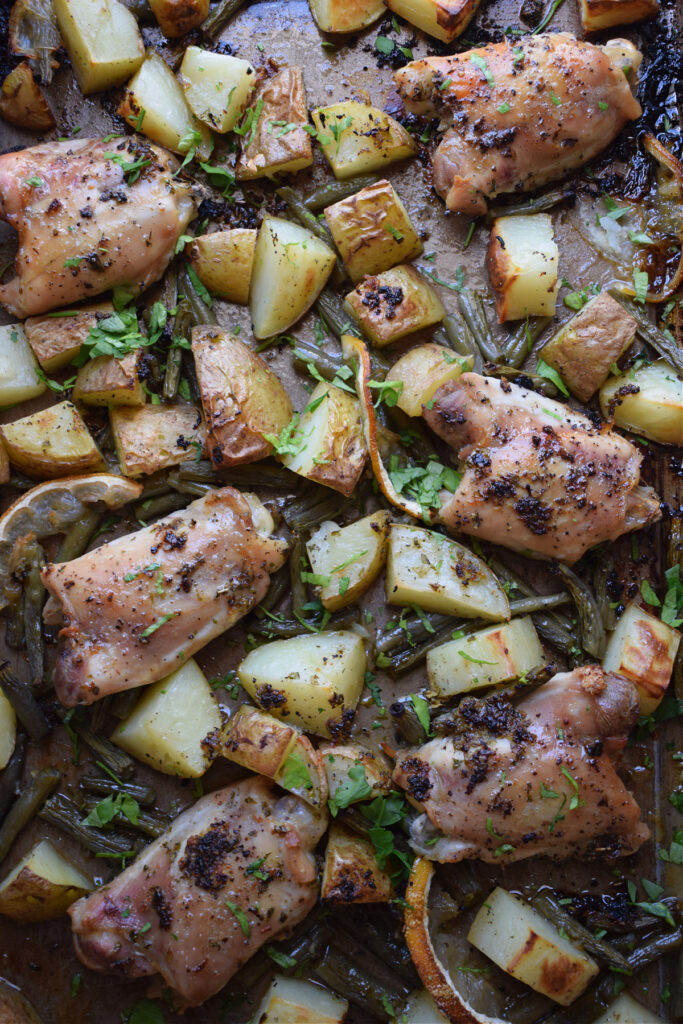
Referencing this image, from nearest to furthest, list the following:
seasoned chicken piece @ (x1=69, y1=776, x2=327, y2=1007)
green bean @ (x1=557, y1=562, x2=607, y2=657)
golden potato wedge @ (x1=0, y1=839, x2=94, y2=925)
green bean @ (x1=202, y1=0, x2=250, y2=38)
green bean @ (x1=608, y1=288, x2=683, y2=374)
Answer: seasoned chicken piece @ (x1=69, y1=776, x2=327, y2=1007), golden potato wedge @ (x1=0, y1=839, x2=94, y2=925), green bean @ (x1=557, y1=562, x2=607, y2=657), green bean @ (x1=608, y1=288, x2=683, y2=374), green bean @ (x1=202, y1=0, x2=250, y2=38)

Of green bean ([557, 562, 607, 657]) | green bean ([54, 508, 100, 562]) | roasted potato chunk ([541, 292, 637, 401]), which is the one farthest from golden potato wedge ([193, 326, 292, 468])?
green bean ([557, 562, 607, 657])

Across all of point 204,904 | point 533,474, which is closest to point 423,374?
point 533,474

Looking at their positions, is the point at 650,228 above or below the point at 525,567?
above

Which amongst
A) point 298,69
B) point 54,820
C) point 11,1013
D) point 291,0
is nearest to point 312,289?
point 298,69

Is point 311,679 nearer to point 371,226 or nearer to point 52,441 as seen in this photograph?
point 52,441

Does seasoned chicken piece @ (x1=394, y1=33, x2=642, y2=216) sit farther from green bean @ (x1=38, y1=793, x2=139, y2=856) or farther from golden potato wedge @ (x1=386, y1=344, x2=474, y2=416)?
green bean @ (x1=38, y1=793, x2=139, y2=856)

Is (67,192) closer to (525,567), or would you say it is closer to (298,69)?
(298,69)
